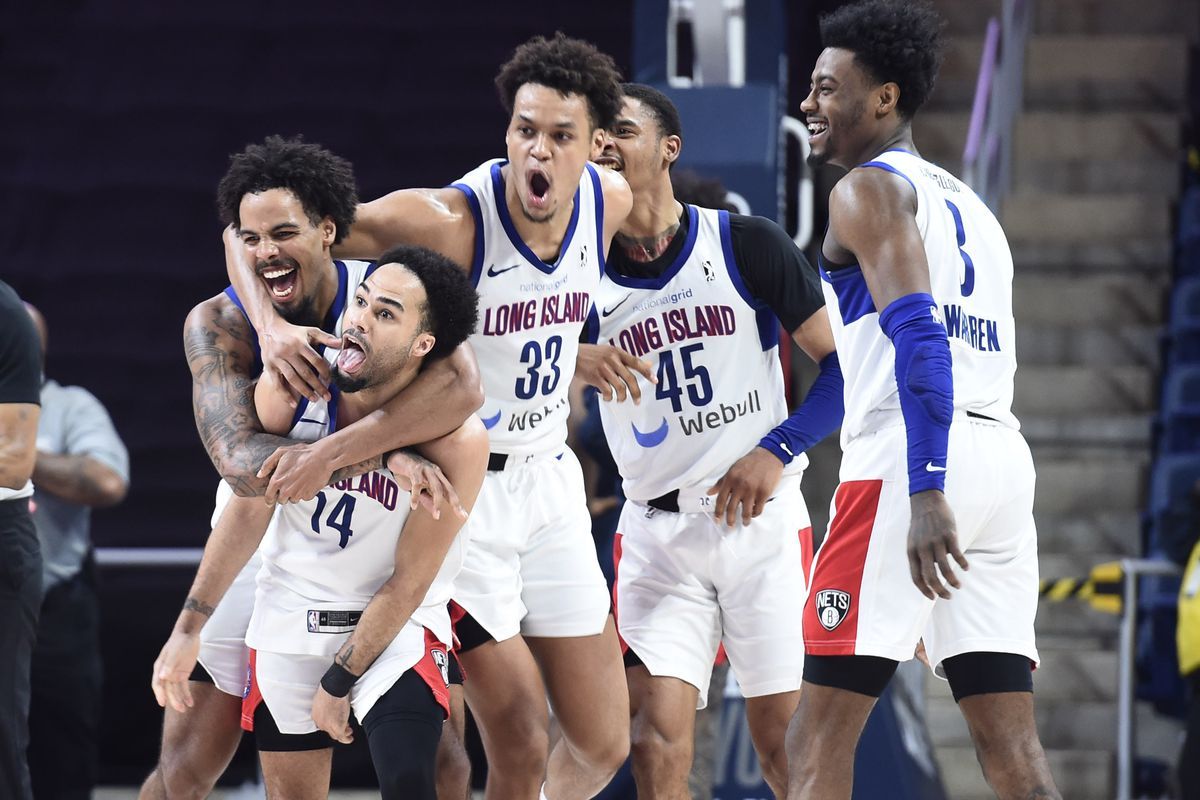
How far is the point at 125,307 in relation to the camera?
7.59 metres

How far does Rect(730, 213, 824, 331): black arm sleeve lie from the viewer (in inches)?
159

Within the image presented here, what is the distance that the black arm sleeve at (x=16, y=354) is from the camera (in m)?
4.21

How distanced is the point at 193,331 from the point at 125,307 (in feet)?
14.0

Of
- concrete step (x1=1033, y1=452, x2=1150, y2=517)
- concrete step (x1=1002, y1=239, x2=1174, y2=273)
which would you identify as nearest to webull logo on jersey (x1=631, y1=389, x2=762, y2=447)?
concrete step (x1=1033, y1=452, x2=1150, y2=517)

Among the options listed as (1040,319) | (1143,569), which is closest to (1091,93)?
(1040,319)

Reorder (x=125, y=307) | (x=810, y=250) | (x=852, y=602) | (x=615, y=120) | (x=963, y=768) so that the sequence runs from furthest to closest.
Result: (x=810, y=250), (x=125, y=307), (x=963, y=768), (x=615, y=120), (x=852, y=602)

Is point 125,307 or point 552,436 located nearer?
point 552,436

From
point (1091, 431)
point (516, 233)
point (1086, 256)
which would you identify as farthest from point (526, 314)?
point (1086, 256)

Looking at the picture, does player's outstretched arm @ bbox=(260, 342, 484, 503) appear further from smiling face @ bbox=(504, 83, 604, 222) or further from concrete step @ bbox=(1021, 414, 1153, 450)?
concrete step @ bbox=(1021, 414, 1153, 450)

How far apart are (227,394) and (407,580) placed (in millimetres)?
559

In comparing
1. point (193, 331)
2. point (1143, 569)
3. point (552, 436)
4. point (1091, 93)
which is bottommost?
point (1143, 569)

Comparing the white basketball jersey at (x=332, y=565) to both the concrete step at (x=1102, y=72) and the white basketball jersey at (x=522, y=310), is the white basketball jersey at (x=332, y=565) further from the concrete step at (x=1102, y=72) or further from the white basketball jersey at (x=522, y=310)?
the concrete step at (x=1102, y=72)

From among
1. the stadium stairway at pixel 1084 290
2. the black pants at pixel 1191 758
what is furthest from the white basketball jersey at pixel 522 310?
the stadium stairway at pixel 1084 290

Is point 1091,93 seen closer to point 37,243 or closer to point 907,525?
point 37,243
